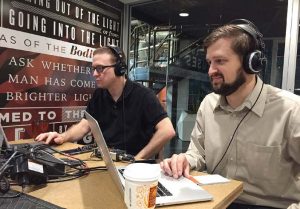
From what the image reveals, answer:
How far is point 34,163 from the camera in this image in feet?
3.71

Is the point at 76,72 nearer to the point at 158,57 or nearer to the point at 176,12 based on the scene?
the point at 158,57

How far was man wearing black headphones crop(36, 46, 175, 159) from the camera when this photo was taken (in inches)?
80.5

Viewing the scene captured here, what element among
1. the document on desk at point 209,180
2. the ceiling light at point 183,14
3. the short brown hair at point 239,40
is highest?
the ceiling light at point 183,14

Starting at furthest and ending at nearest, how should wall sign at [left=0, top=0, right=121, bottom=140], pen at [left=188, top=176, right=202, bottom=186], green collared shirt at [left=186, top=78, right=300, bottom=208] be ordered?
wall sign at [left=0, top=0, right=121, bottom=140] → green collared shirt at [left=186, top=78, right=300, bottom=208] → pen at [left=188, top=176, right=202, bottom=186]

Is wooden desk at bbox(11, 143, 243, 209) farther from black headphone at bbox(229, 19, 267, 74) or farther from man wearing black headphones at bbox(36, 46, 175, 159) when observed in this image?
man wearing black headphones at bbox(36, 46, 175, 159)

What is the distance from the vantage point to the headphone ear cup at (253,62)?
1353mm

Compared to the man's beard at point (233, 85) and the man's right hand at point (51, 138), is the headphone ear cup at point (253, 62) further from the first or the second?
the man's right hand at point (51, 138)

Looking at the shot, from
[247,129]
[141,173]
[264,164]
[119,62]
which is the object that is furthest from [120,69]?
[141,173]

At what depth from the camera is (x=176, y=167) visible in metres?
1.14

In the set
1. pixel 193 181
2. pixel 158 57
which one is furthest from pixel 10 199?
pixel 158 57

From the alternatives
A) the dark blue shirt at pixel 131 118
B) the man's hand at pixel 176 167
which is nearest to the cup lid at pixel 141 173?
the man's hand at pixel 176 167

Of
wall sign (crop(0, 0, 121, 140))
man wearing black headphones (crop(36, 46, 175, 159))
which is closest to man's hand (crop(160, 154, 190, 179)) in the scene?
man wearing black headphones (crop(36, 46, 175, 159))

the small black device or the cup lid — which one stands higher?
the cup lid

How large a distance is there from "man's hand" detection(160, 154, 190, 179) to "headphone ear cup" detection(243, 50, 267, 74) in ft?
1.72
